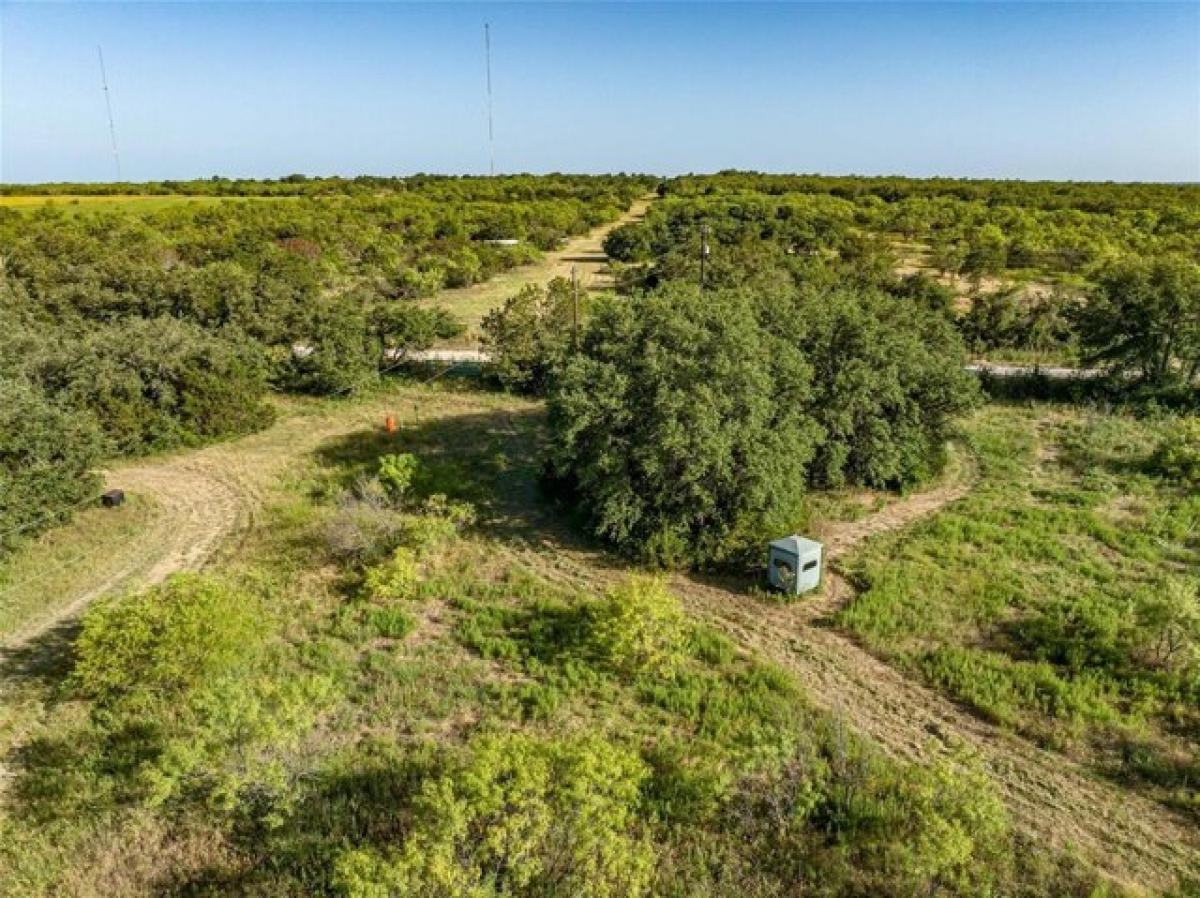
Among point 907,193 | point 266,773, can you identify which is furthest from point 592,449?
point 907,193

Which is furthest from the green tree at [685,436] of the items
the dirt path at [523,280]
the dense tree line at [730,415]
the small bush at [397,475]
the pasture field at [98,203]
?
the pasture field at [98,203]

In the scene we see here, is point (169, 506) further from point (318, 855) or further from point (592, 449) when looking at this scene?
point (318, 855)

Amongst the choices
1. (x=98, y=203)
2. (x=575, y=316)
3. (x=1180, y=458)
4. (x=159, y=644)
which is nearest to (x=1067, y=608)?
(x=1180, y=458)

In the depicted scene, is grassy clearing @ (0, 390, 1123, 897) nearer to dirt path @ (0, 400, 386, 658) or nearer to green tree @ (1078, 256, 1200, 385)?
dirt path @ (0, 400, 386, 658)

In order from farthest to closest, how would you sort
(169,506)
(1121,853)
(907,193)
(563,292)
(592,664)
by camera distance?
1. (907,193)
2. (563,292)
3. (169,506)
4. (592,664)
5. (1121,853)

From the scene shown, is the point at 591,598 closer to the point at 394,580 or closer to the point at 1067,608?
the point at 394,580

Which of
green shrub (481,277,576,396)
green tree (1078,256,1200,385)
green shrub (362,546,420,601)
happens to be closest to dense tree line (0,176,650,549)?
green shrub (481,277,576,396)
